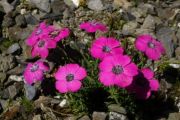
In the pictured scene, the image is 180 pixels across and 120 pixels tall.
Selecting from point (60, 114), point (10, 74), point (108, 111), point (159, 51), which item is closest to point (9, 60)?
point (10, 74)

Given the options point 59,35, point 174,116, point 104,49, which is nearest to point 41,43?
point 59,35

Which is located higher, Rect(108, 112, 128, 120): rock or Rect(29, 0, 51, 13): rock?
Rect(29, 0, 51, 13): rock

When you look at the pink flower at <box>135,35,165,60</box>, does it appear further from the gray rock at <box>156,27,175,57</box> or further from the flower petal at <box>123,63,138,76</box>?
the gray rock at <box>156,27,175,57</box>

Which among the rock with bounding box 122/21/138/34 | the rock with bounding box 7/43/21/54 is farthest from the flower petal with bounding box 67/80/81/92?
the rock with bounding box 122/21/138/34

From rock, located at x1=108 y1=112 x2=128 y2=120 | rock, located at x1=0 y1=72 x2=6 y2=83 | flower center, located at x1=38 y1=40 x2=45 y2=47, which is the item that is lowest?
rock, located at x1=108 y1=112 x2=128 y2=120

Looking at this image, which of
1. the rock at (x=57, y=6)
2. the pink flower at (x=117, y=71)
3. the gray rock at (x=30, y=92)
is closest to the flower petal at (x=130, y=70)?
the pink flower at (x=117, y=71)

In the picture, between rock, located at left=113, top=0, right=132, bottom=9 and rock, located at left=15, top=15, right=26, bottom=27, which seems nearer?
rock, located at left=15, top=15, right=26, bottom=27
